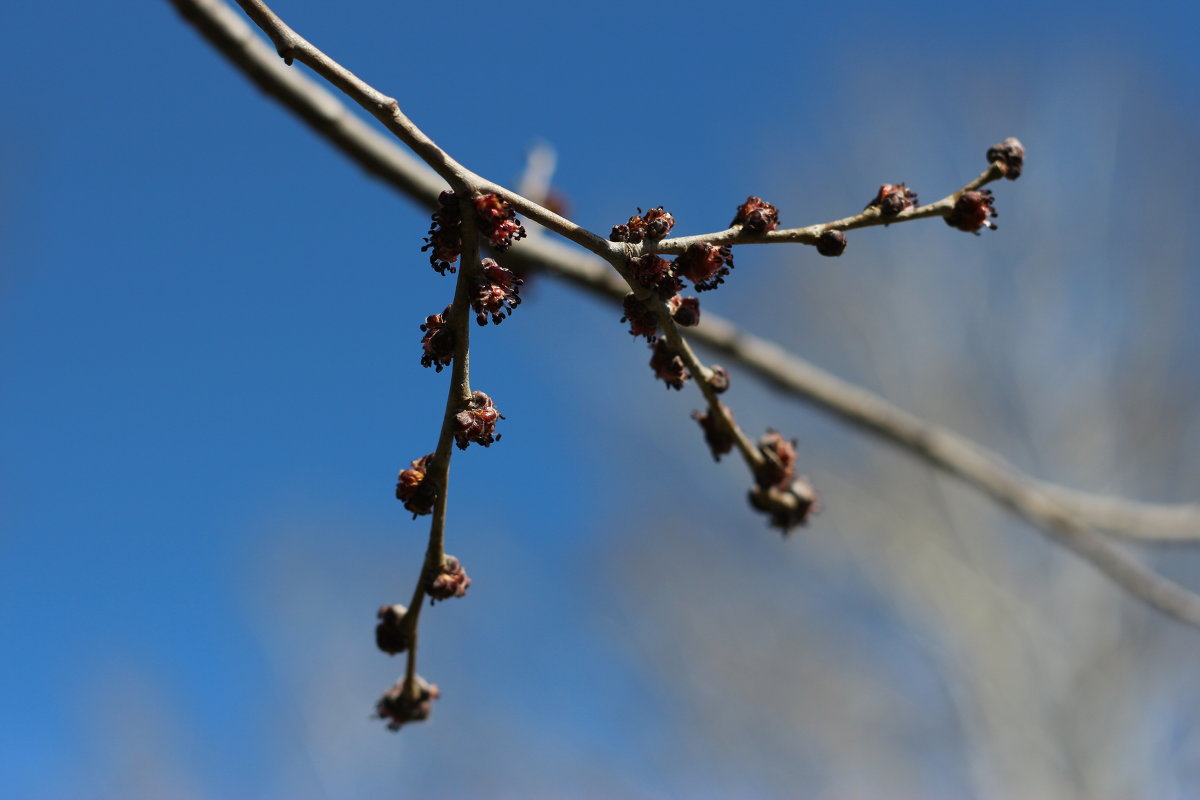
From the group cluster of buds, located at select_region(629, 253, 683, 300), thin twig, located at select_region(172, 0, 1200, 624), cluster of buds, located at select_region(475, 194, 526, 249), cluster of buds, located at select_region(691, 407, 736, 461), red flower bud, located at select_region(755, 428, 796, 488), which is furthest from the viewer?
thin twig, located at select_region(172, 0, 1200, 624)

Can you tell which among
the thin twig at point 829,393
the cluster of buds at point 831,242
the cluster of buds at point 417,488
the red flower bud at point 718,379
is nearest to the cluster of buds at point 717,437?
the red flower bud at point 718,379

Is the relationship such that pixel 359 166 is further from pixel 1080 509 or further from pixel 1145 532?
pixel 1145 532

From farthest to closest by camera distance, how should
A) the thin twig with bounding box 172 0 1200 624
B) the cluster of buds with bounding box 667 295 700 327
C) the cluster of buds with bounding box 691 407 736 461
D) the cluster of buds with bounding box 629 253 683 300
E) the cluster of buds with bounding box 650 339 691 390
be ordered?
1. the thin twig with bounding box 172 0 1200 624
2. the cluster of buds with bounding box 691 407 736 461
3. the cluster of buds with bounding box 650 339 691 390
4. the cluster of buds with bounding box 667 295 700 327
5. the cluster of buds with bounding box 629 253 683 300

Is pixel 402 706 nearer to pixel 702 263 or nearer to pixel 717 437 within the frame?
pixel 717 437

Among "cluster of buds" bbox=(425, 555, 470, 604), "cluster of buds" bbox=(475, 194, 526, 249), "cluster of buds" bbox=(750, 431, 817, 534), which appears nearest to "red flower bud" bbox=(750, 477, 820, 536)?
"cluster of buds" bbox=(750, 431, 817, 534)

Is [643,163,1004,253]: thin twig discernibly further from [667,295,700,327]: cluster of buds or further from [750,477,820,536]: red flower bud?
[750,477,820,536]: red flower bud

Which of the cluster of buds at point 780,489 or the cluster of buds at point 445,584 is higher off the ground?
the cluster of buds at point 780,489

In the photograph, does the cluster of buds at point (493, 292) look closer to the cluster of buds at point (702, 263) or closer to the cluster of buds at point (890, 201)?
the cluster of buds at point (702, 263)
